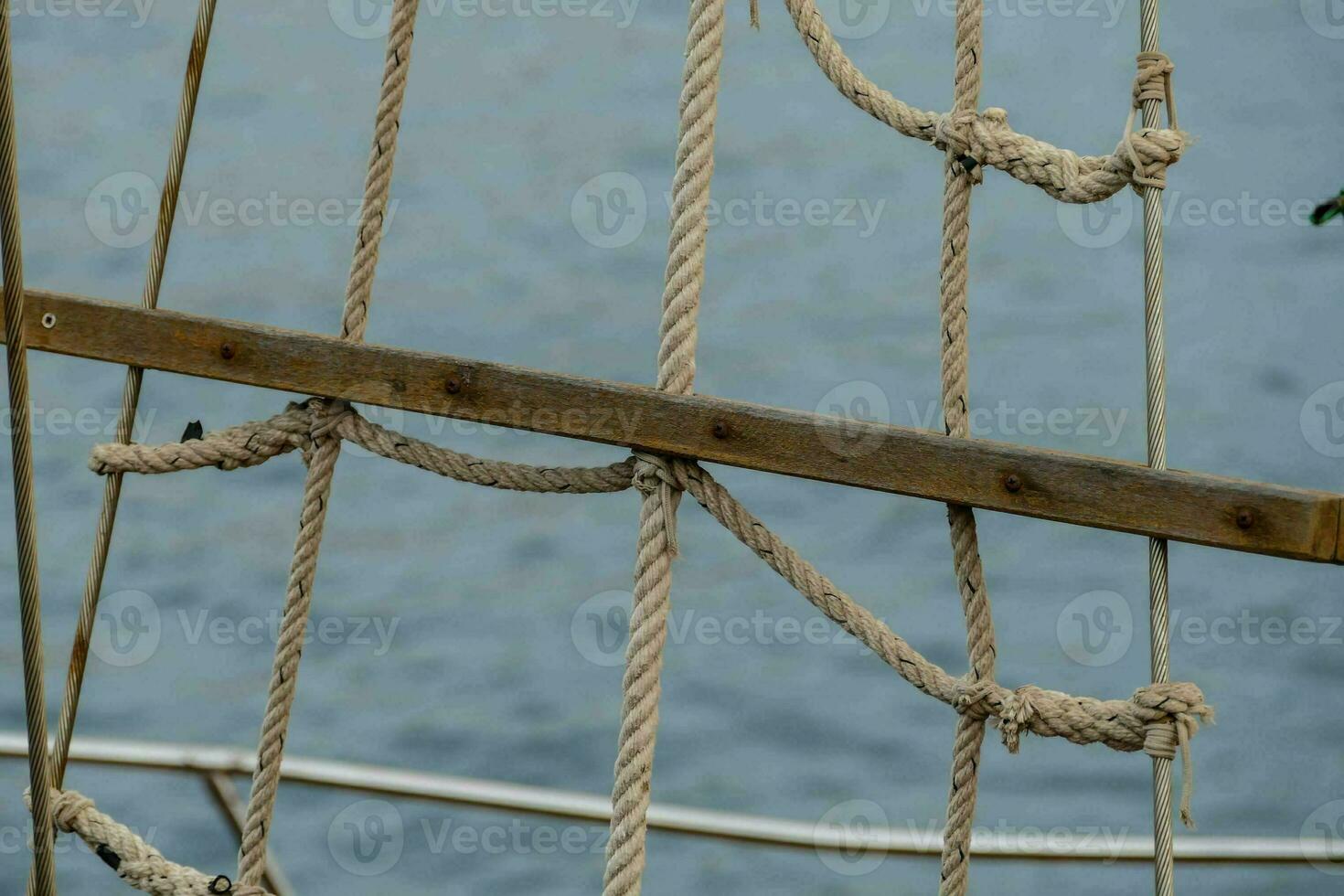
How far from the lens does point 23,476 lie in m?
0.71

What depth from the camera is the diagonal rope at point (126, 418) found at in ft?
3.93

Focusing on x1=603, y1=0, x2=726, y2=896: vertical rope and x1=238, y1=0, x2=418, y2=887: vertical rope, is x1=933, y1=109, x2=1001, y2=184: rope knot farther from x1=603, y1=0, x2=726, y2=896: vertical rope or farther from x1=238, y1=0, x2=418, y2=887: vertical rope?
x1=238, y1=0, x2=418, y2=887: vertical rope

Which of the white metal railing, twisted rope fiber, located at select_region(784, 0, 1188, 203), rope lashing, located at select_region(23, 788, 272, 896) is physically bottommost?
rope lashing, located at select_region(23, 788, 272, 896)

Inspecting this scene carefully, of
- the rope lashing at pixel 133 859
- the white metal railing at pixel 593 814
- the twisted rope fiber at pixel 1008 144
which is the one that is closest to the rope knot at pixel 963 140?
the twisted rope fiber at pixel 1008 144

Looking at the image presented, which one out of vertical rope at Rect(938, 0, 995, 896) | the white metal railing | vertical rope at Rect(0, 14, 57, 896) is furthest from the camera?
the white metal railing

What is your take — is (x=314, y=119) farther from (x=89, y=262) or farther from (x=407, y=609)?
(x=407, y=609)

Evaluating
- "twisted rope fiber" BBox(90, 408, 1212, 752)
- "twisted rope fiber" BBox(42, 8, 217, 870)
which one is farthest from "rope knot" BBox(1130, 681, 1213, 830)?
"twisted rope fiber" BBox(42, 8, 217, 870)

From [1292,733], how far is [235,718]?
2.39m

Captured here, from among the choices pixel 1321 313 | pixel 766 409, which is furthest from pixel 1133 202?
pixel 766 409

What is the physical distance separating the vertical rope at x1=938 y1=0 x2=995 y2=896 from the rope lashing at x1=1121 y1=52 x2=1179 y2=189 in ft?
0.35

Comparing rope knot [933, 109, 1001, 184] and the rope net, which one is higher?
rope knot [933, 109, 1001, 184]

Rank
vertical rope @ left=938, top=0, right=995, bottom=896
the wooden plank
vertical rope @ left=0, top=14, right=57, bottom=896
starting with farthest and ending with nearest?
vertical rope @ left=938, top=0, right=995, bottom=896 → the wooden plank → vertical rope @ left=0, top=14, right=57, bottom=896

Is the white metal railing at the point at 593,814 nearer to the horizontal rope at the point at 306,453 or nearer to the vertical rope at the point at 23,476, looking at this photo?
the horizontal rope at the point at 306,453

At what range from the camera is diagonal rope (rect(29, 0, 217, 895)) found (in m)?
1.20
